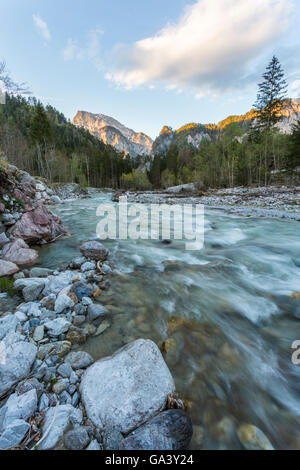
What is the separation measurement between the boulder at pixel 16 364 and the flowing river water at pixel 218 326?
67cm

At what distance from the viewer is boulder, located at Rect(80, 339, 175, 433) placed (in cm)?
162

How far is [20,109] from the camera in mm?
88812

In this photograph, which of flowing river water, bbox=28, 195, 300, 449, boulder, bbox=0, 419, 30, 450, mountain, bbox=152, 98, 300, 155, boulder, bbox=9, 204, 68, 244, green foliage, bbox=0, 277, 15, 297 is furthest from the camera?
mountain, bbox=152, 98, 300, 155

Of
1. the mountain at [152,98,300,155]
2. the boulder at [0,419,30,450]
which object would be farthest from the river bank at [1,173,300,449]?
the mountain at [152,98,300,155]

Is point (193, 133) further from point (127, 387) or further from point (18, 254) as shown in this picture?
point (127, 387)

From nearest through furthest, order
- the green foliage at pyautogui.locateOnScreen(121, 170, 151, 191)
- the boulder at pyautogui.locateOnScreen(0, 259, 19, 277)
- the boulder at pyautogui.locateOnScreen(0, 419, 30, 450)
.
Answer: the boulder at pyautogui.locateOnScreen(0, 419, 30, 450)
the boulder at pyautogui.locateOnScreen(0, 259, 19, 277)
the green foliage at pyautogui.locateOnScreen(121, 170, 151, 191)

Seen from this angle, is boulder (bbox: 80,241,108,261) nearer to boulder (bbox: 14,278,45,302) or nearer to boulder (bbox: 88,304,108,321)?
boulder (bbox: 14,278,45,302)

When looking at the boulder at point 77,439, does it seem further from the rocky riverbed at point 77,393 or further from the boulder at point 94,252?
the boulder at point 94,252

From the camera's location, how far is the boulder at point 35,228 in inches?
215

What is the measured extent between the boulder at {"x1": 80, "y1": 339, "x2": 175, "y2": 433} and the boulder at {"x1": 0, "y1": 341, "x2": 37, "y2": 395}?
0.64 m

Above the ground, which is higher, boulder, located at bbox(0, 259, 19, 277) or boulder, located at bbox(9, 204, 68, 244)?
boulder, located at bbox(9, 204, 68, 244)

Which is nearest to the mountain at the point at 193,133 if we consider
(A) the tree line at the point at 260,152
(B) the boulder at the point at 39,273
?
(A) the tree line at the point at 260,152
